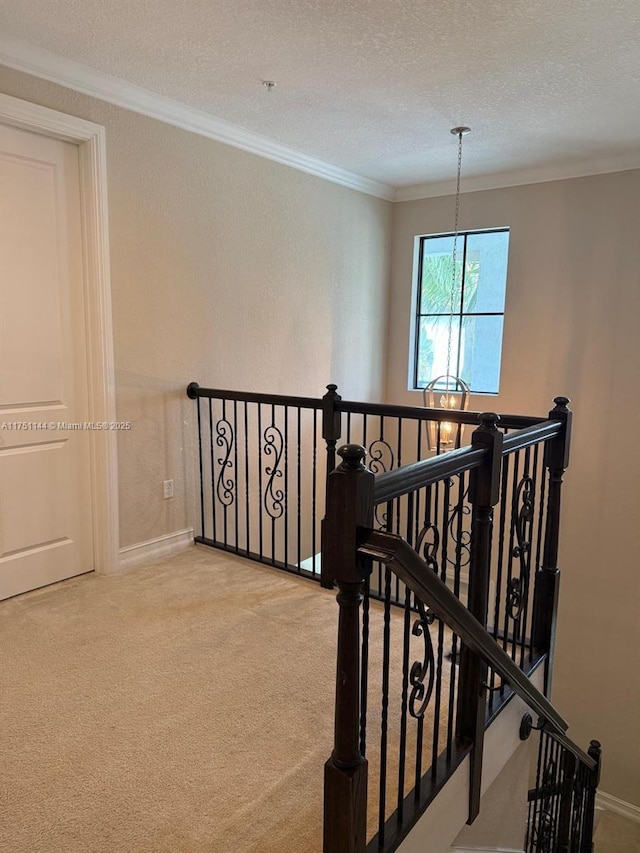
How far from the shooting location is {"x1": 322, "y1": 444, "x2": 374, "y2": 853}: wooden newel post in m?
1.17

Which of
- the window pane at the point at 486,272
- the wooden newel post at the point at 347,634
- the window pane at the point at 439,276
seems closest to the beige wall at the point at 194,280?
the window pane at the point at 439,276

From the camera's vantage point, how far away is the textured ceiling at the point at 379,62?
2354mm

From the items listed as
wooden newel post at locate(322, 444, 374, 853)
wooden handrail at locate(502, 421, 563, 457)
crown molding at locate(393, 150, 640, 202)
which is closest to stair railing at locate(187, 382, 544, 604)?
wooden handrail at locate(502, 421, 563, 457)

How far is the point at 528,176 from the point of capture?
450cm

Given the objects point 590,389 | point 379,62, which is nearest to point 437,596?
point 379,62

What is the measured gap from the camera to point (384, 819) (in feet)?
4.95

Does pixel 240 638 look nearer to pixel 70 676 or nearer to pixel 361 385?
pixel 70 676

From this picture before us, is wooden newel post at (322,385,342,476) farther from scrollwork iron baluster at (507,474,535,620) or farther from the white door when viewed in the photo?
the white door

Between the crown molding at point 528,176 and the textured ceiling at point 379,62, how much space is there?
0.45 ft

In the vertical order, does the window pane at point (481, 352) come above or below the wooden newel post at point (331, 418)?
above

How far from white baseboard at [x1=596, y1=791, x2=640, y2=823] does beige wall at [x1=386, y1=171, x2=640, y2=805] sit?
68mm

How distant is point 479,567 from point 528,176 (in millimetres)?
3776

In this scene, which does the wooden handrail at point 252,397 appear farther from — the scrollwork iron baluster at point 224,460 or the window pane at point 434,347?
the window pane at point 434,347

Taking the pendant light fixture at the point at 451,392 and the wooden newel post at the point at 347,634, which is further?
the pendant light fixture at the point at 451,392
